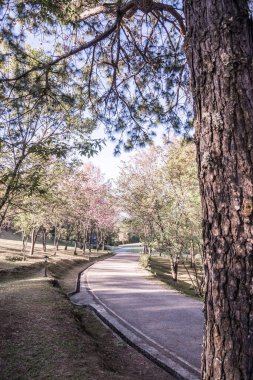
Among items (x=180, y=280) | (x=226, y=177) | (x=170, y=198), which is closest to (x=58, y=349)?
(x=226, y=177)

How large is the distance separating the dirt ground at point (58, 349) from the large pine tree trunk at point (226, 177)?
282 centimetres

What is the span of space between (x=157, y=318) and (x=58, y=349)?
394 cm

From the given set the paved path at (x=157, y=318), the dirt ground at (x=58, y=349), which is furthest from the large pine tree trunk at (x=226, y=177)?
the paved path at (x=157, y=318)

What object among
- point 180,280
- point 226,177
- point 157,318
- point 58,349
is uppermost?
point 226,177

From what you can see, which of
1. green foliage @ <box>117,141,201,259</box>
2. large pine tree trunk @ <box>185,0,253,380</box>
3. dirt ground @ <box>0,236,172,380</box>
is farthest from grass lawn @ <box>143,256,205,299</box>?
large pine tree trunk @ <box>185,0,253,380</box>

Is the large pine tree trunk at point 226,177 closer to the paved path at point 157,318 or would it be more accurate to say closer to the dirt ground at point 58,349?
the dirt ground at point 58,349

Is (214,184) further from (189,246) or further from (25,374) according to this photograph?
(189,246)

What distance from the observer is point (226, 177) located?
7.36 ft

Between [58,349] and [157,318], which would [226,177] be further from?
[157,318]

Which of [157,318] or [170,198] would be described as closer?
[157,318]

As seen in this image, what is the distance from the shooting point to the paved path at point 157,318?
567cm

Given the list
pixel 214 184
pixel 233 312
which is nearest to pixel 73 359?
pixel 233 312

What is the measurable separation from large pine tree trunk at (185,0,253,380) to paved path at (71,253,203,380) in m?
3.21

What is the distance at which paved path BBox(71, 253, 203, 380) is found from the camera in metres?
5.67
